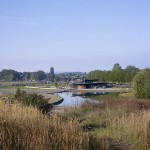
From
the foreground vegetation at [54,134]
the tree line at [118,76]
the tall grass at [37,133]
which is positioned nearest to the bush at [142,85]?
the foreground vegetation at [54,134]

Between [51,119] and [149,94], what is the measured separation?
25087 millimetres

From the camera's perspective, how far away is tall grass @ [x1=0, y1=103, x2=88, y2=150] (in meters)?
7.45

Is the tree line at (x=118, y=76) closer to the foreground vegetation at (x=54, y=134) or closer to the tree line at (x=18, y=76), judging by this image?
the tree line at (x=18, y=76)

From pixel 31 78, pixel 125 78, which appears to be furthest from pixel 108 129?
pixel 31 78

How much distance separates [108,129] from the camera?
40.7ft

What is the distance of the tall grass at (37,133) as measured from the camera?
7.45m

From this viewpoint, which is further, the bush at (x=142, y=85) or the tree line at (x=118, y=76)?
the tree line at (x=118, y=76)

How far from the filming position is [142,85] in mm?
33719

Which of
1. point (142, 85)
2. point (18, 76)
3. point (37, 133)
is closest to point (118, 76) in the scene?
point (142, 85)

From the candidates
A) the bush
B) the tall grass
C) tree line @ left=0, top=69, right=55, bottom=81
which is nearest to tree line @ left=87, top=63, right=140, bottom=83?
the bush

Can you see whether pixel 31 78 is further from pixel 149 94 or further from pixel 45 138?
pixel 45 138

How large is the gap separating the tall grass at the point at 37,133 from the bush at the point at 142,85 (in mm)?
24748

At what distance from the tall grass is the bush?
81.2ft

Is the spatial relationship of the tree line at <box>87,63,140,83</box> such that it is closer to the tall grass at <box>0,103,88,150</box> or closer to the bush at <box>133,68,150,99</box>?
the bush at <box>133,68,150,99</box>
